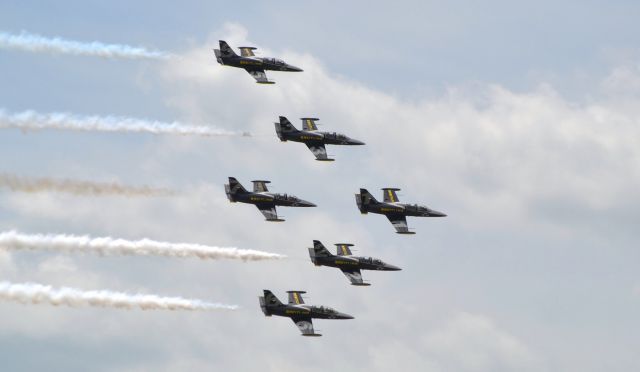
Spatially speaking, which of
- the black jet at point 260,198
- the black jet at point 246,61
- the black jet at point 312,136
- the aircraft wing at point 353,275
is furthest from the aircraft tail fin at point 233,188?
the aircraft wing at point 353,275

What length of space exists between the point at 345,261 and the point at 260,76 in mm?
24840

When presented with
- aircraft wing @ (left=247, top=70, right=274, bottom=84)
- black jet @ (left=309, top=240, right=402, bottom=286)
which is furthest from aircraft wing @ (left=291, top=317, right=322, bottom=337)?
aircraft wing @ (left=247, top=70, right=274, bottom=84)

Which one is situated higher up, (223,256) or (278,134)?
(278,134)

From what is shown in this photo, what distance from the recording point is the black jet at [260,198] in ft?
544

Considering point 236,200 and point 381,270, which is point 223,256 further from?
point 381,270

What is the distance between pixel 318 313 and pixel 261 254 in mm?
13580

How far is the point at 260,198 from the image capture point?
16600 cm

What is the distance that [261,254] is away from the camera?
159250mm

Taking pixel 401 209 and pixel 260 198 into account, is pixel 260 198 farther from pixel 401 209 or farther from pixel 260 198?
pixel 401 209

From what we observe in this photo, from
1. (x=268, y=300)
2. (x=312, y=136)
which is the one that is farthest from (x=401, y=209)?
(x=268, y=300)

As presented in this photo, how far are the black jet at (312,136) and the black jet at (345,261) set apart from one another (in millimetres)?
11277

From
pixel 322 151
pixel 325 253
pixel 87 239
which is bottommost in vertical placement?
pixel 87 239

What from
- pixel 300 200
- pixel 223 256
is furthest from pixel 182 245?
pixel 300 200

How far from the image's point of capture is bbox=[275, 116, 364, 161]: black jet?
168 m
